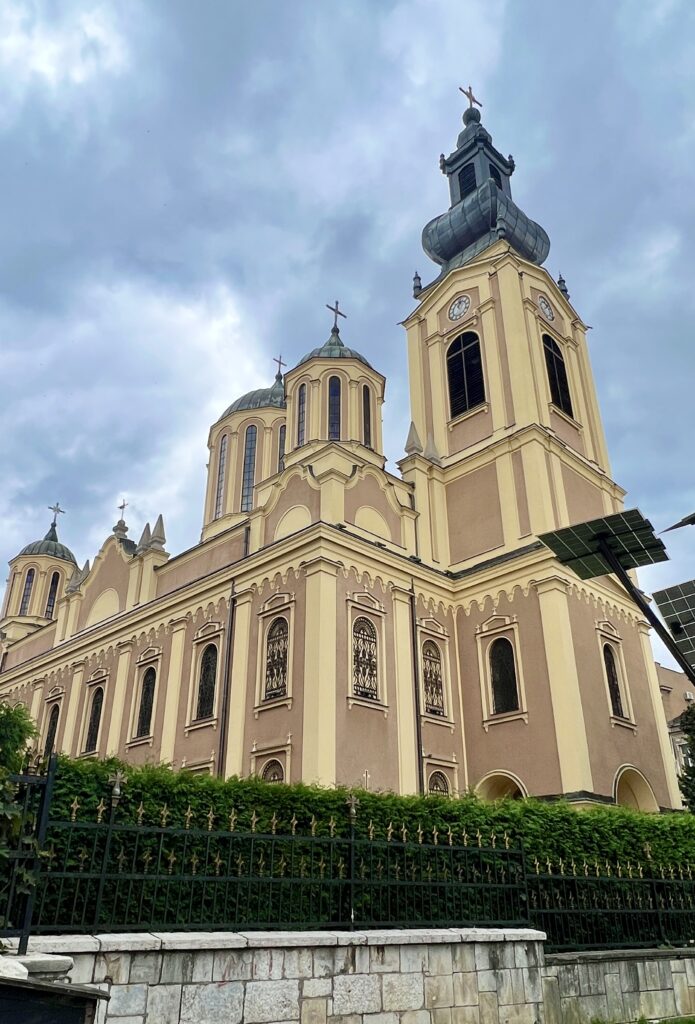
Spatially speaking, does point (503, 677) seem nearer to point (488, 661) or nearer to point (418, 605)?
point (488, 661)

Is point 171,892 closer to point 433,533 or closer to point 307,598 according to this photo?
point 307,598

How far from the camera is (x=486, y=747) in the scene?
19.5 m

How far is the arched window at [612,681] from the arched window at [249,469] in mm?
14733

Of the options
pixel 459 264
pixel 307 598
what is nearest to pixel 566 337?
pixel 459 264

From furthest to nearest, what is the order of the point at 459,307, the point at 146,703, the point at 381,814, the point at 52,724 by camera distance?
1. the point at 52,724
2. the point at 459,307
3. the point at 146,703
4. the point at 381,814

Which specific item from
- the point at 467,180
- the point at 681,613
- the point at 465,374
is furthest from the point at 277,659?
the point at 467,180

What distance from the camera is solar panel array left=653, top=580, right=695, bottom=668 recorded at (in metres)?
14.3

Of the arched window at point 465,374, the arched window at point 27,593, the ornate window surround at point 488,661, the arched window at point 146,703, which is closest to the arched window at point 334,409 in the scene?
the arched window at point 465,374

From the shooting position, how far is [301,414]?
26.3 metres

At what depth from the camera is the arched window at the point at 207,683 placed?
20.8 metres

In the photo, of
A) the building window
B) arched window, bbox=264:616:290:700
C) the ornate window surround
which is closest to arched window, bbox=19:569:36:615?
arched window, bbox=264:616:290:700

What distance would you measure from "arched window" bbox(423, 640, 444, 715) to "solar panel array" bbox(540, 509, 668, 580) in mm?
6958

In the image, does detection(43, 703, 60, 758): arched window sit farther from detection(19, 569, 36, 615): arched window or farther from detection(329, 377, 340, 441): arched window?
detection(329, 377, 340, 441): arched window

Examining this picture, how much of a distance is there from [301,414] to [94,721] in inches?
467
